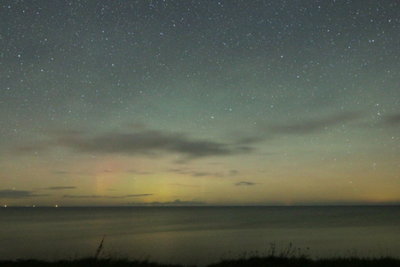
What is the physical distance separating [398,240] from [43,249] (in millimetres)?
47015

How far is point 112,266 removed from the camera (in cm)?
1540

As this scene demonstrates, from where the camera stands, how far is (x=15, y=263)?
50.2 ft

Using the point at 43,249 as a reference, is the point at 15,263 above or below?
above

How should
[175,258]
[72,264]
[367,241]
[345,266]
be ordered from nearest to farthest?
1. [72,264]
2. [345,266]
3. [175,258]
4. [367,241]

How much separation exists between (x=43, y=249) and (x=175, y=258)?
17113mm

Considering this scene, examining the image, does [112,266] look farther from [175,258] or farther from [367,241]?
[367,241]

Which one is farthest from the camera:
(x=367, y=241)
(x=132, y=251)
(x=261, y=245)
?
(x=367, y=241)

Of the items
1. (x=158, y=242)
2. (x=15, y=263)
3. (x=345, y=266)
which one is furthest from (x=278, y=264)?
(x=158, y=242)

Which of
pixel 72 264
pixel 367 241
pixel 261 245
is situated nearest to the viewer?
pixel 72 264

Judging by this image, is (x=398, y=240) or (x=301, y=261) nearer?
(x=301, y=261)

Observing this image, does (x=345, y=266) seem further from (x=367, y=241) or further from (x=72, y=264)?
(x=367, y=241)

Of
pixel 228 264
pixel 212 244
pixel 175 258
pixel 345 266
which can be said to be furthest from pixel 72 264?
pixel 212 244

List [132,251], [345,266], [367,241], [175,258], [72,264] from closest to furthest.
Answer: [72,264], [345,266], [175,258], [132,251], [367,241]

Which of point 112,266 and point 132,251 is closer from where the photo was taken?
point 112,266
